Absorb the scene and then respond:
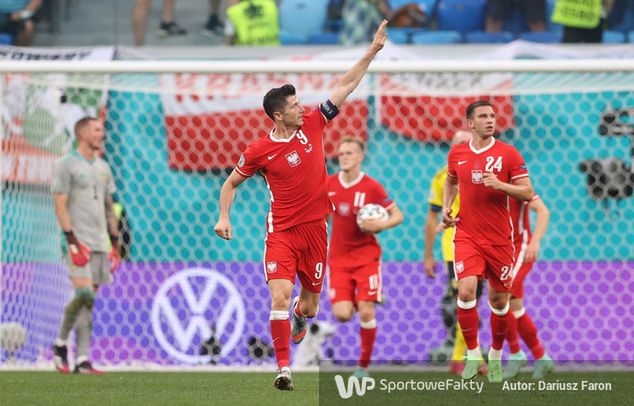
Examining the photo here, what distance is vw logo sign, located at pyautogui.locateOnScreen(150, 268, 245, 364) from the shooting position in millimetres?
12547

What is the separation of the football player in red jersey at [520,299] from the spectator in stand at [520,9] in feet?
17.7

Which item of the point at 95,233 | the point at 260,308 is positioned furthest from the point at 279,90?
the point at 260,308

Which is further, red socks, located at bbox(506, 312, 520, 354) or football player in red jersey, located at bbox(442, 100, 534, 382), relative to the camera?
red socks, located at bbox(506, 312, 520, 354)

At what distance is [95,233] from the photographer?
36.7 ft

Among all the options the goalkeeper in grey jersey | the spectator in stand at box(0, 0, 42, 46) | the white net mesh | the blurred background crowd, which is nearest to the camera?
the goalkeeper in grey jersey

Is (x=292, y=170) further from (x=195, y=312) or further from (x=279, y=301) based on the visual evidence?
(x=195, y=312)

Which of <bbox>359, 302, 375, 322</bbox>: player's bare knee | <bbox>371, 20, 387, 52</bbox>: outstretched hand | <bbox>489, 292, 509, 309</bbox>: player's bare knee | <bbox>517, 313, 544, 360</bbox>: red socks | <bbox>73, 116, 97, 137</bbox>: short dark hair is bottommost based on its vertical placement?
<bbox>517, 313, 544, 360</bbox>: red socks

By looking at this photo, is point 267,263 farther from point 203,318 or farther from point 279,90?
point 203,318

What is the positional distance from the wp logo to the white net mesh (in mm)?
2577

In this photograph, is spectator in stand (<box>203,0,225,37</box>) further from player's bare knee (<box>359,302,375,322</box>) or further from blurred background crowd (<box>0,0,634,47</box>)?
player's bare knee (<box>359,302,375,322</box>)

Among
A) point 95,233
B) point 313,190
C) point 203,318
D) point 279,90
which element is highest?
point 279,90

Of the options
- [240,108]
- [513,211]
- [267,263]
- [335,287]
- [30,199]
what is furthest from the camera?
[240,108]

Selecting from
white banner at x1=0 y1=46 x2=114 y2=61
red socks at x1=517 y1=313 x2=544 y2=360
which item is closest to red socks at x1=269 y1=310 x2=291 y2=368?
red socks at x1=517 y1=313 x2=544 y2=360

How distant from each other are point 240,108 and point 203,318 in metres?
2.34
